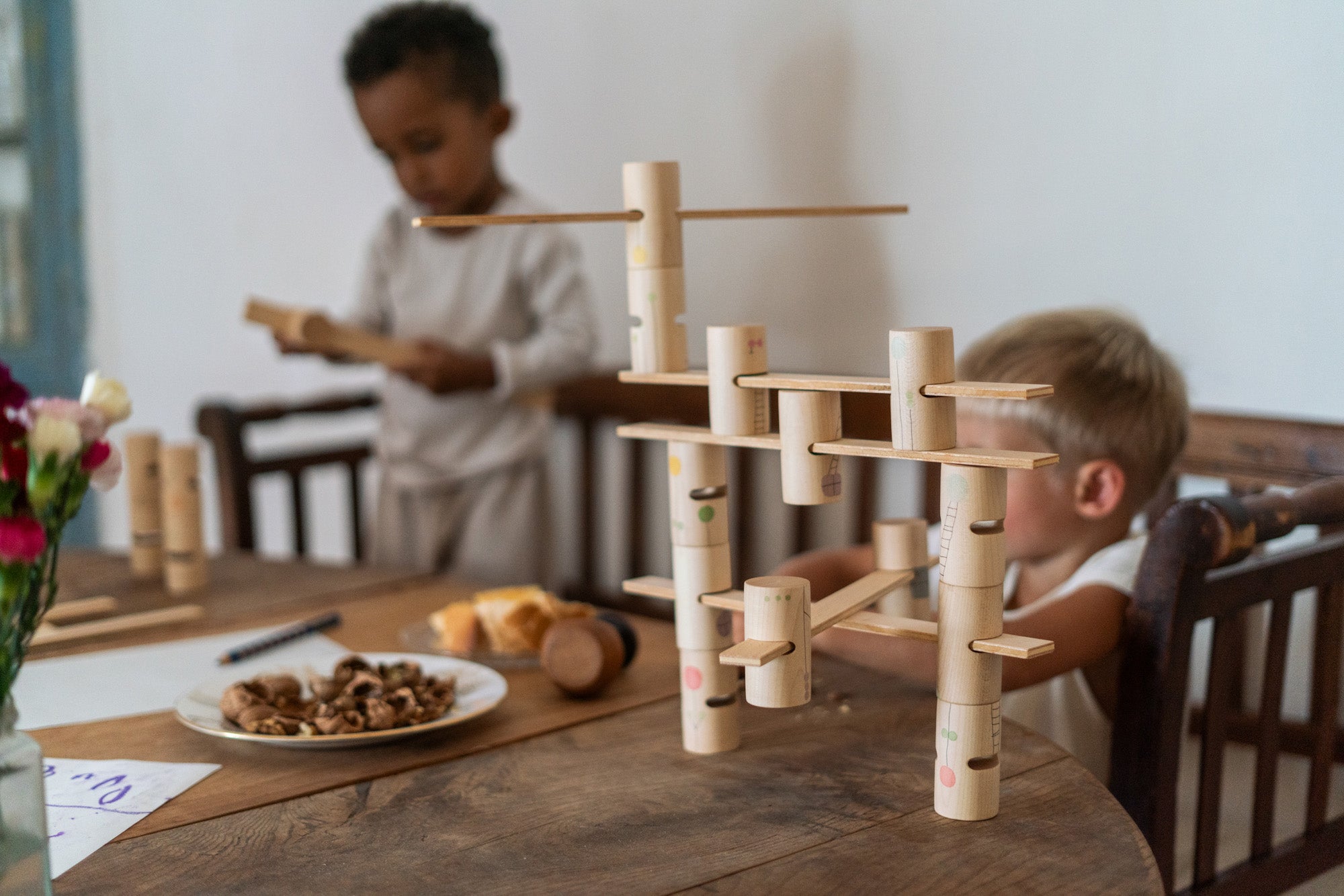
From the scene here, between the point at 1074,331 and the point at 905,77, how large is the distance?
724 millimetres

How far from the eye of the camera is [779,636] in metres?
0.68

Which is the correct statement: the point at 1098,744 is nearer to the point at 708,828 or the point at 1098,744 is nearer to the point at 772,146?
the point at 708,828

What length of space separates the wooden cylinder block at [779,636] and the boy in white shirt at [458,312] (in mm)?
1054

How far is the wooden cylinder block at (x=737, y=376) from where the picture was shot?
0.75m

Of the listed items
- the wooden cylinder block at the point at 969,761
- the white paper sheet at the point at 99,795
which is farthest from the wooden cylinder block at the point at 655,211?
the white paper sheet at the point at 99,795

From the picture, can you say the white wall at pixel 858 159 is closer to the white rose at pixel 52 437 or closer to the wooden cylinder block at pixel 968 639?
the wooden cylinder block at pixel 968 639

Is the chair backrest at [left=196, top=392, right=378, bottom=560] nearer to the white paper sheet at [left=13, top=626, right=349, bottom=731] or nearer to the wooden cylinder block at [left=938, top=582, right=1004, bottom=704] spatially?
the white paper sheet at [left=13, top=626, right=349, bottom=731]

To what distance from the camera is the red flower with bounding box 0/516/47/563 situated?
0.54m

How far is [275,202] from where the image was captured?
267 centimetres

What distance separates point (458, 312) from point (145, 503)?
0.64 metres

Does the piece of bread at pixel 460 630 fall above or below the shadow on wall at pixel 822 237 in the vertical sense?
below

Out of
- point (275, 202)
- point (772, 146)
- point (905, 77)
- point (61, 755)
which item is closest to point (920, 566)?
point (61, 755)

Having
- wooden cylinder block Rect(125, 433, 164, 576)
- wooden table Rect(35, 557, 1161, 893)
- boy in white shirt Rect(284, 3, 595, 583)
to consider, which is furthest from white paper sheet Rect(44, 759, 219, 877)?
boy in white shirt Rect(284, 3, 595, 583)

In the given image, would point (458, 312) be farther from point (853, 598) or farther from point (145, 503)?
point (853, 598)
